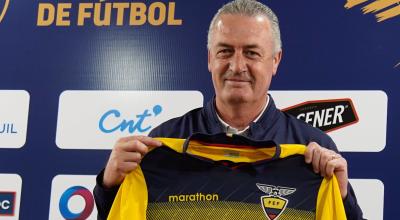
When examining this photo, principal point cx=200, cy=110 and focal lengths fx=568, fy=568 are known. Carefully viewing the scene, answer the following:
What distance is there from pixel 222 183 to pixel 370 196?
30.8 inches

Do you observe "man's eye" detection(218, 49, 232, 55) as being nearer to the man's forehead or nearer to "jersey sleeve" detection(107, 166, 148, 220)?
the man's forehead

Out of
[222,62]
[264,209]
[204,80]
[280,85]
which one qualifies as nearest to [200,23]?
[204,80]

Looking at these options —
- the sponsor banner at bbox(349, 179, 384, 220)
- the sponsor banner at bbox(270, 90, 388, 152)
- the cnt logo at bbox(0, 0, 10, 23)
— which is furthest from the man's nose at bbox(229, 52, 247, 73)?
the cnt logo at bbox(0, 0, 10, 23)

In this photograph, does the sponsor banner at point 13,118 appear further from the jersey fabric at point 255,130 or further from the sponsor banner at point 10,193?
the jersey fabric at point 255,130

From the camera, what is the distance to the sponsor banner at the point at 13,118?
7.45ft

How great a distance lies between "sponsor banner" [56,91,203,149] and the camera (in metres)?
2.19

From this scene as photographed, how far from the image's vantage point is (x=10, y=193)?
7.39ft

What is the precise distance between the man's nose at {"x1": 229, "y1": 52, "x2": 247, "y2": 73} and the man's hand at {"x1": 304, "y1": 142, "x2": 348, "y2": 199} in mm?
252

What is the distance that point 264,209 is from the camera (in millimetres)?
1440

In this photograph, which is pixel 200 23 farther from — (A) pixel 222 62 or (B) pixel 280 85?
(A) pixel 222 62

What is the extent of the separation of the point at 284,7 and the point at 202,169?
0.95m

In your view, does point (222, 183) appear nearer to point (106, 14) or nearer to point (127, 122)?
point (127, 122)

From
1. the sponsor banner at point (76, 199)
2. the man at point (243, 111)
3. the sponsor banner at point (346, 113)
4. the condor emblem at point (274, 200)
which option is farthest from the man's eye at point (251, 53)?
the sponsor banner at point (76, 199)

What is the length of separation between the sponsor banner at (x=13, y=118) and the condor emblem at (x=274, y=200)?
1198 mm
